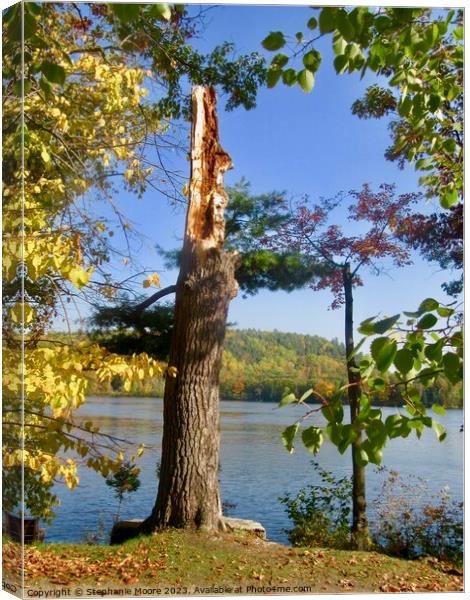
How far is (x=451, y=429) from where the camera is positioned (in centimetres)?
359

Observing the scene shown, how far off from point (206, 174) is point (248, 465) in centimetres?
145

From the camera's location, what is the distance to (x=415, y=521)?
3.55 meters

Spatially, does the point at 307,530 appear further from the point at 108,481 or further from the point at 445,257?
the point at 445,257

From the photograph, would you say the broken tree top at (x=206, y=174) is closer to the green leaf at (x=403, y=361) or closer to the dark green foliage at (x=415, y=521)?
the dark green foliage at (x=415, y=521)

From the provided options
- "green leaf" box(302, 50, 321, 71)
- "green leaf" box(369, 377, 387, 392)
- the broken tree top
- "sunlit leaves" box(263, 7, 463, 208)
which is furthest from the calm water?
"green leaf" box(302, 50, 321, 71)

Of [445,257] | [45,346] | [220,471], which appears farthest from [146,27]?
[220,471]

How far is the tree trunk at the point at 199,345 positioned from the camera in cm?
350

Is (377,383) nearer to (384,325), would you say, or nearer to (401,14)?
(384,325)

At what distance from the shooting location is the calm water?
341 centimetres

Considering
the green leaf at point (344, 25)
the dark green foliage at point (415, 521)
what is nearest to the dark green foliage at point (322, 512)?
the dark green foliage at point (415, 521)

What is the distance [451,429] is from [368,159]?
1.42 m

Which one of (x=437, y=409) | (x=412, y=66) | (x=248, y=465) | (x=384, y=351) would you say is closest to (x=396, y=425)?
(x=384, y=351)

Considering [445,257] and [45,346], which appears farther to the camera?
[445,257]

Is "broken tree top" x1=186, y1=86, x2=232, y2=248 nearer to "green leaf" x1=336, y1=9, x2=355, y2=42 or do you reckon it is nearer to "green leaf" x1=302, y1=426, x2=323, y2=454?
"green leaf" x1=336, y1=9, x2=355, y2=42
